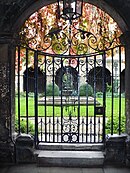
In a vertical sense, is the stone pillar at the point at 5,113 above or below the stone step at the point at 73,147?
above

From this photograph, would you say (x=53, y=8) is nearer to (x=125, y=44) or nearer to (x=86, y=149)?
(x=125, y=44)

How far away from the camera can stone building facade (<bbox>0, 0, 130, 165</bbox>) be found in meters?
5.70

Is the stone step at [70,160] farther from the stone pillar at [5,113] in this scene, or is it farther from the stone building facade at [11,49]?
the stone pillar at [5,113]

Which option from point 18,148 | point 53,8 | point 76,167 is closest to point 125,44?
point 76,167

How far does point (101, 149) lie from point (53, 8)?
4544 millimetres

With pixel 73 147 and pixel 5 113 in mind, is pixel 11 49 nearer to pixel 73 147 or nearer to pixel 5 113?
pixel 5 113

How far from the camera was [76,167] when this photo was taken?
18.9 ft

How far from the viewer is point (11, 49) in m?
5.91

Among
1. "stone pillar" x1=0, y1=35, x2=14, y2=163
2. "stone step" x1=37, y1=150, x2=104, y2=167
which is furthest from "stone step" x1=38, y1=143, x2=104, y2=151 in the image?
"stone pillar" x1=0, y1=35, x2=14, y2=163

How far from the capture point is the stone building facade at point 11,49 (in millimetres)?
5695

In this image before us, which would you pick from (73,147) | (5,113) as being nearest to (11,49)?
(5,113)

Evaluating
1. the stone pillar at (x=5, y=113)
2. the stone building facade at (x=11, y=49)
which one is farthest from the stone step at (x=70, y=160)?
the stone pillar at (x=5, y=113)

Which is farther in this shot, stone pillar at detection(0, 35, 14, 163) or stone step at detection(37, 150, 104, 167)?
stone pillar at detection(0, 35, 14, 163)

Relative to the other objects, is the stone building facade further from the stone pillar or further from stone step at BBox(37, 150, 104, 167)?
stone step at BBox(37, 150, 104, 167)
